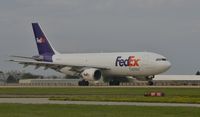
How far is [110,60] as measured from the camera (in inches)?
3499

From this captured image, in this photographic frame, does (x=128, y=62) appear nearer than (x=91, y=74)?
Yes

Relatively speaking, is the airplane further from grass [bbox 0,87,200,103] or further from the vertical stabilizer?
grass [bbox 0,87,200,103]

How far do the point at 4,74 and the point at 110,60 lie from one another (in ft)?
291

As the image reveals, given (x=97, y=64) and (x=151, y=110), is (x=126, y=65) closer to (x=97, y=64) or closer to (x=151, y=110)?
(x=97, y=64)

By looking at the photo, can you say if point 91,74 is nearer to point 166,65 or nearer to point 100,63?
point 100,63

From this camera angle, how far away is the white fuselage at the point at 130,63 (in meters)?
85.3

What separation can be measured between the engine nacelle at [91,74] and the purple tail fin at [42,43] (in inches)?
495

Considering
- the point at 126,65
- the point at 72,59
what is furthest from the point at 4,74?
the point at 126,65

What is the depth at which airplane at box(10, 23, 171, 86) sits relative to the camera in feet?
281

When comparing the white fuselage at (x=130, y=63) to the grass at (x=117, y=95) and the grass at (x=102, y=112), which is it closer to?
the grass at (x=117, y=95)

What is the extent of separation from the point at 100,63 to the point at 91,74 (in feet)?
Answer: 14.7

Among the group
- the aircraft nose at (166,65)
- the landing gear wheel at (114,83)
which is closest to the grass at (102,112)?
the aircraft nose at (166,65)

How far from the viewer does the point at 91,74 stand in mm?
86562

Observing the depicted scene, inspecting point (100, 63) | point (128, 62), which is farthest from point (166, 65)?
point (100, 63)
